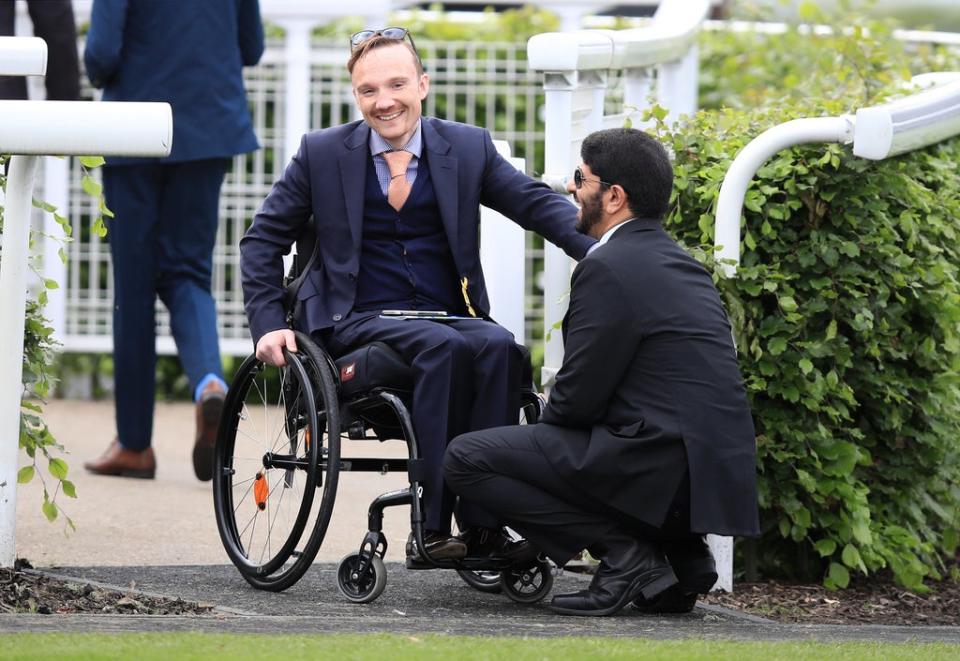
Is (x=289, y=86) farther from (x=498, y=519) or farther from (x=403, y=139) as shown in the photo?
(x=498, y=519)

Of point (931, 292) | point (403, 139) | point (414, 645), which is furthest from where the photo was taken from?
point (931, 292)

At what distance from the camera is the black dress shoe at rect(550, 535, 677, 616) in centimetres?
425

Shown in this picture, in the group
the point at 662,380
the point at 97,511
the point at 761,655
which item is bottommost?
the point at 97,511

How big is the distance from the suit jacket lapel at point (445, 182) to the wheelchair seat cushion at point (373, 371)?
0.38m

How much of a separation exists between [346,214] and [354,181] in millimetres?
89

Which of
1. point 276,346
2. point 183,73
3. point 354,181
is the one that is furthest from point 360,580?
point 183,73

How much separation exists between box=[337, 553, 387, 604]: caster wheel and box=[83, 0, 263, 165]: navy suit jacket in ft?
8.30

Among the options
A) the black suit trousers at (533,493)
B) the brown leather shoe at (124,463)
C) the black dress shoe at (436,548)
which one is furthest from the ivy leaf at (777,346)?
the brown leather shoe at (124,463)

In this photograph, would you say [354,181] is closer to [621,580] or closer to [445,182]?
[445,182]

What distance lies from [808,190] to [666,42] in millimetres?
1838

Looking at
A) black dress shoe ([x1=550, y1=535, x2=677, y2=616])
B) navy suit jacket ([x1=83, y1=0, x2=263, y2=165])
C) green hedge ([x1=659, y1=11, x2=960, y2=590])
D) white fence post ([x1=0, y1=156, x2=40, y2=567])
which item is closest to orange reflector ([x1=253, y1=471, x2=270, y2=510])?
white fence post ([x1=0, y1=156, x2=40, y2=567])

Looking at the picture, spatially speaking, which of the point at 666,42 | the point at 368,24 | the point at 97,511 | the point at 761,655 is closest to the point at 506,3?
A: the point at 368,24

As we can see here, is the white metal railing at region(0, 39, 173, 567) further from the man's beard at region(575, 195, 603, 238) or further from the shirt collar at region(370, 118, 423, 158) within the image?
the man's beard at region(575, 195, 603, 238)

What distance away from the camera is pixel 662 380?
4.24 metres
